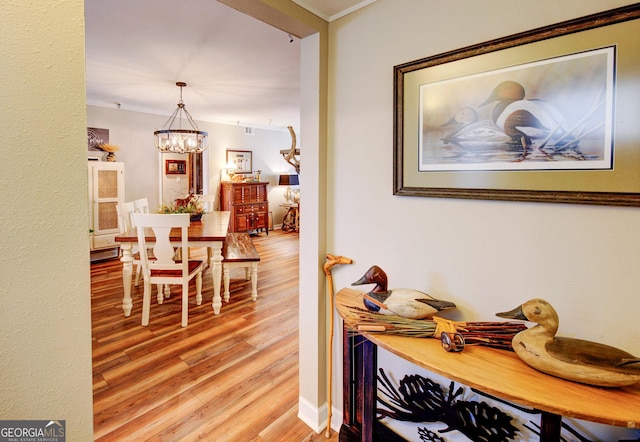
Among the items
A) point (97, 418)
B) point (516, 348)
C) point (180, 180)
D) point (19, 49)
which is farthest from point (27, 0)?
point (180, 180)

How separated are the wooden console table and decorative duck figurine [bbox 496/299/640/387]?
0.03 m

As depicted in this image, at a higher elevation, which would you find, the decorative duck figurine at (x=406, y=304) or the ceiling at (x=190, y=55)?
the ceiling at (x=190, y=55)

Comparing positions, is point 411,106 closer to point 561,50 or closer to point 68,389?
point 561,50

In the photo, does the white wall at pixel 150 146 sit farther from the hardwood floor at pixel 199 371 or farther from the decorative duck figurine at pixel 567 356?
the decorative duck figurine at pixel 567 356

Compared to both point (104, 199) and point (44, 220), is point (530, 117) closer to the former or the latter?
point (44, 220)

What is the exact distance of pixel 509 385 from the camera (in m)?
0.86

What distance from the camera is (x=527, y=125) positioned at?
1.11 meters

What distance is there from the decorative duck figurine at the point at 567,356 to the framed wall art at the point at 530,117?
0.39 meters

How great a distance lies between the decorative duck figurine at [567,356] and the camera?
32.2 inches

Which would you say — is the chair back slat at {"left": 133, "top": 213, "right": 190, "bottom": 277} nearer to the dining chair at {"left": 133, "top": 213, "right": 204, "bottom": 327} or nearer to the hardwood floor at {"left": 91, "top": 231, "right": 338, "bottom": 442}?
the dining chair at {"left": 133, "top": 213, "right": 204, "bottom": 327}

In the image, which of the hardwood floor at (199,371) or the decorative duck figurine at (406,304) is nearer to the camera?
Result: the decorative duck figurine at (406,304)

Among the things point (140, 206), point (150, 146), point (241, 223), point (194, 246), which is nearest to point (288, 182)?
point (241, 223)

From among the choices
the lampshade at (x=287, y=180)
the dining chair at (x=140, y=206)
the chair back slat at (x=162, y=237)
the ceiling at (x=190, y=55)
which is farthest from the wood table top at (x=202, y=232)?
the lampshade at (x=287, y=180)

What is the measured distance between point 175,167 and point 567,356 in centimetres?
629
